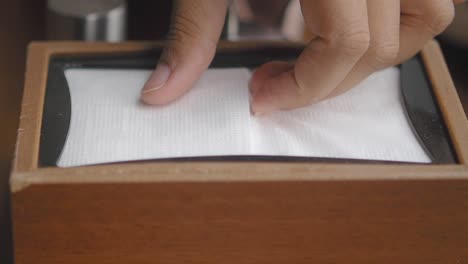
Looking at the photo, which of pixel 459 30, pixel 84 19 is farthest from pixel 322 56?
pixel 459 30

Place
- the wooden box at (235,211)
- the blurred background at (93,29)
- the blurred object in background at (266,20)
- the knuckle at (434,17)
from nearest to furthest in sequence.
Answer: the wooden box at (235,211) < the knuckle at (434,17) < the blurred background at (93,29) < the blurred object in background at (266,20)

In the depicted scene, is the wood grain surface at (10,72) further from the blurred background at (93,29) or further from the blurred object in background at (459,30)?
the blurred object in background at (459,30)

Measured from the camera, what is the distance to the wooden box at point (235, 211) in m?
0.35

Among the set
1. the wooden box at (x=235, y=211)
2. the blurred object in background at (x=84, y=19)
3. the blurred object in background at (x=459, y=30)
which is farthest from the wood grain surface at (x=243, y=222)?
the blurred object in background at (x=459, y=30)

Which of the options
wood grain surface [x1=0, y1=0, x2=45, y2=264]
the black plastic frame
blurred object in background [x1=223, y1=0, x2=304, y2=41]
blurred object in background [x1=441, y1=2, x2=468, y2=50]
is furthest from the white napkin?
blurred object in background [x1=441, y1=2, x2=468, y2=50]

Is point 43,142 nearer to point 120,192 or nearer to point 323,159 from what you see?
point 120,192

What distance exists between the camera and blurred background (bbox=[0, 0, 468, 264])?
1.92ft

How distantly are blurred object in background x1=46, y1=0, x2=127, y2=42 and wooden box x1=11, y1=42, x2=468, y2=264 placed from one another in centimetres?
20

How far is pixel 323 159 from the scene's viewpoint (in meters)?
0.38

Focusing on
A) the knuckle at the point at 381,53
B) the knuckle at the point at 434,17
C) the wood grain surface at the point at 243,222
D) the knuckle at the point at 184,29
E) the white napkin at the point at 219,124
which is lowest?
the wood grain surface at the point at 243,222

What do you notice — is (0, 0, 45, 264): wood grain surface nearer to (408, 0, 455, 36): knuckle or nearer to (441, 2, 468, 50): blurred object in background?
(408, 0, 455, 36): knuckle

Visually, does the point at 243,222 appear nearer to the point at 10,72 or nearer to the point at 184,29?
the point at 184,29

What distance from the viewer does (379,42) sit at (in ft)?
1.41

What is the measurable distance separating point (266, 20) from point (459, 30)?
26 centimetres
